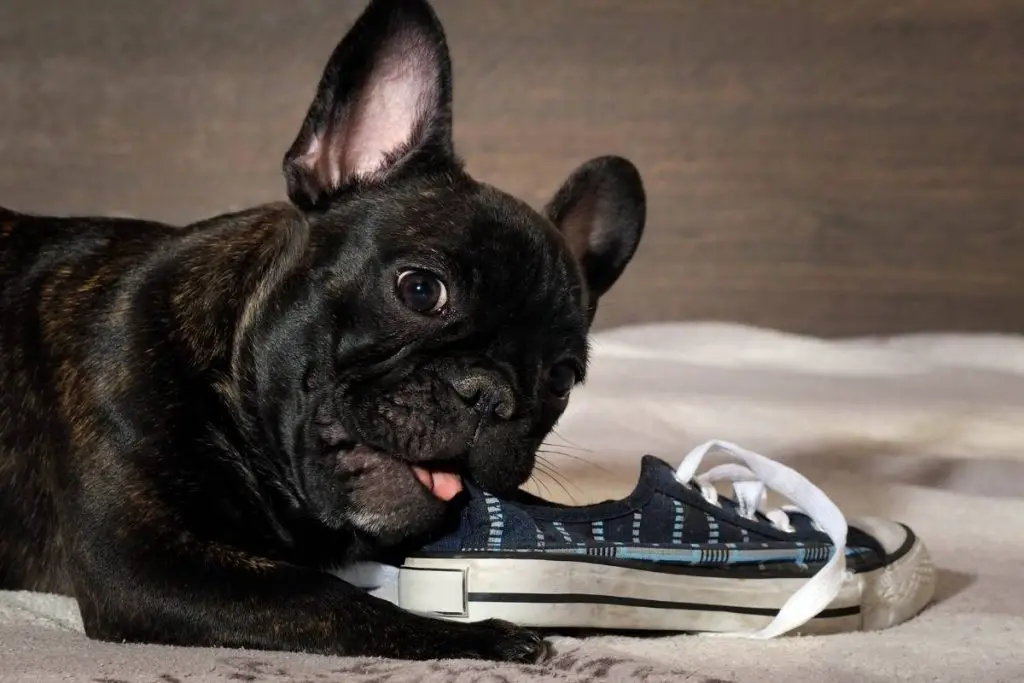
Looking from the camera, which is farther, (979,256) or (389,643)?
(979,256)

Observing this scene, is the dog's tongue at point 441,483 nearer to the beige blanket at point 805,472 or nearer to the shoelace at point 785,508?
the beige blanket at point 805,472

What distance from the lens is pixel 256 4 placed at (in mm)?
3414

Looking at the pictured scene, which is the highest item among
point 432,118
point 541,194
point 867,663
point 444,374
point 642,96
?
point 642,96

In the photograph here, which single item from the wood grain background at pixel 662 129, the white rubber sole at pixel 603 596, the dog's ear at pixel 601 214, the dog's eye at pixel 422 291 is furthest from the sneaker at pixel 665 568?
the wood grain background at pixel 662 129

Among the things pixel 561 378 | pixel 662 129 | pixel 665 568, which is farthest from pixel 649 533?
pixel 662 129

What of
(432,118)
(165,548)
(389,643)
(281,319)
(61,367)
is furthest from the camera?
(432,118)

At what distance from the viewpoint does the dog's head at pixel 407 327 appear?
146 centimetres

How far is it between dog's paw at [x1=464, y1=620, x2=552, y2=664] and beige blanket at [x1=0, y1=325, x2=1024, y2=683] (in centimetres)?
3

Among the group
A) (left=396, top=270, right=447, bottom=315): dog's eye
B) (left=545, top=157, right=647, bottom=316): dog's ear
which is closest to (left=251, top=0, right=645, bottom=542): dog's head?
(left=396, top=270, right=447, bottom=315): dog's eye

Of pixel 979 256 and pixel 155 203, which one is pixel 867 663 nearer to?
pixel 979 256

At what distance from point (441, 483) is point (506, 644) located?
0.29 meters

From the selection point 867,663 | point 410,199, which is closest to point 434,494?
point 410,199

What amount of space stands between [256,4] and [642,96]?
113 cm

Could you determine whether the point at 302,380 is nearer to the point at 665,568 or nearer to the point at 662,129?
the point at 665,568
